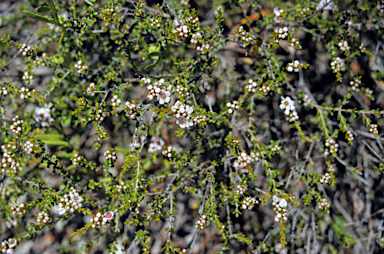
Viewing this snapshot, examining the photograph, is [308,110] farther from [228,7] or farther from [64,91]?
[64,91]

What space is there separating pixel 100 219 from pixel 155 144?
1.00m

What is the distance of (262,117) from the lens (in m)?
2.89

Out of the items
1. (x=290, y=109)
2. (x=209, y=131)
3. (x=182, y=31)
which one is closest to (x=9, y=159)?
(x=182, y=31)

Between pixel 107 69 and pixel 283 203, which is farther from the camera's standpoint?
pixel 107 69

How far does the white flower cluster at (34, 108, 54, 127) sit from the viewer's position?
2320 millimetres

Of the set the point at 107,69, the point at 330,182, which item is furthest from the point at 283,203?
the point at 107,69

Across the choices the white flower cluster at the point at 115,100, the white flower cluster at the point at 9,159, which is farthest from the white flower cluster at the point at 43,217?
the white flower cluster at the point at 115,100

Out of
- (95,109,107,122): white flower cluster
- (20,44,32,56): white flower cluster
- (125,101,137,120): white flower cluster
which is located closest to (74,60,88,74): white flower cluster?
(20,44,32,56): white flower cluster

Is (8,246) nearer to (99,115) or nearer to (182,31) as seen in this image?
(99,115)

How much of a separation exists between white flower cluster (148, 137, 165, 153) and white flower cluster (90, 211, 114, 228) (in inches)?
33.8

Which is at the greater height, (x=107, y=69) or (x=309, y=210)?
(x=107, y=69)

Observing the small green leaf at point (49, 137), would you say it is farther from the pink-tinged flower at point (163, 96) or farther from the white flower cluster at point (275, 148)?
the white flower cluster at point (275, 148)

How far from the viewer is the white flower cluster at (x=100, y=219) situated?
1.74 metres

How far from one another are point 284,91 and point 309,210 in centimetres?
131
